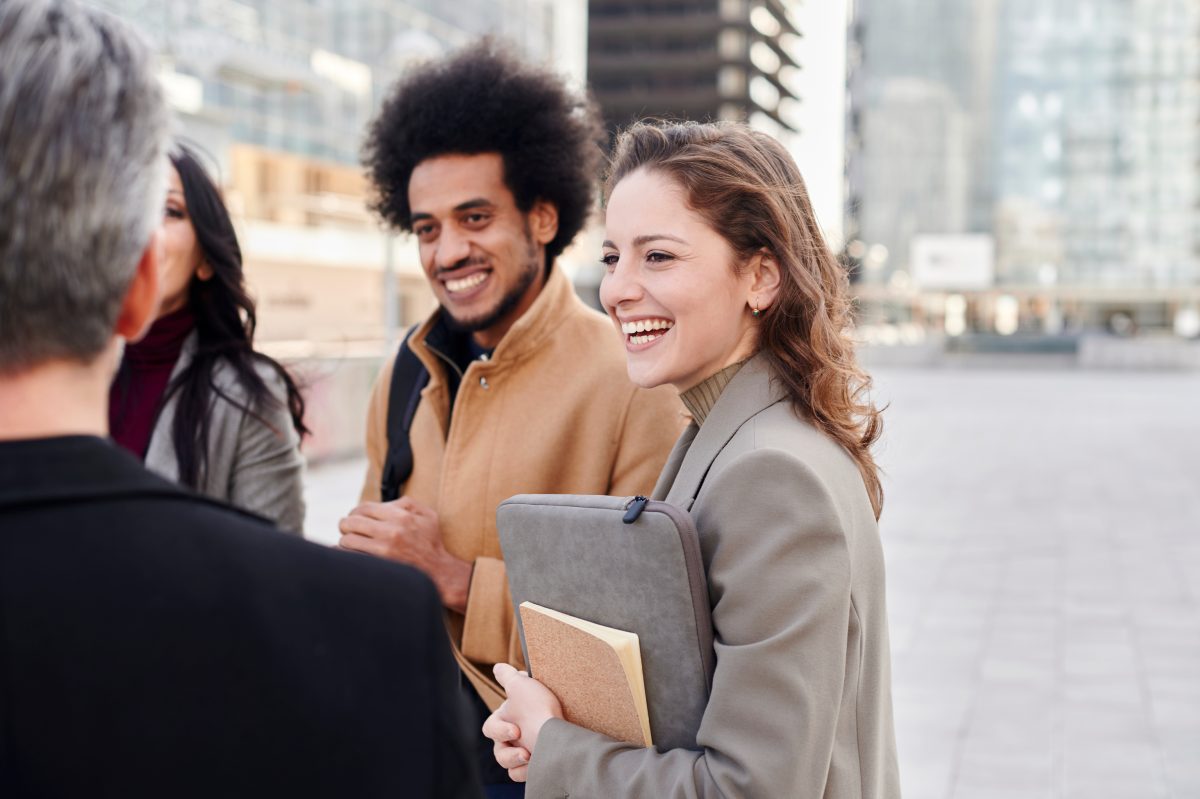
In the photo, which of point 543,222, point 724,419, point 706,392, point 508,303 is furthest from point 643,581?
point 543,222

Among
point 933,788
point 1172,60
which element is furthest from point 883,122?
point 933,788

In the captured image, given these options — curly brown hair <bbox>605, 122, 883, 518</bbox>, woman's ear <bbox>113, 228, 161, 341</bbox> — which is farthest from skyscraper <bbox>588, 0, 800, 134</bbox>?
woman's ear <bbox>113, 228, 161, 341</bbox>

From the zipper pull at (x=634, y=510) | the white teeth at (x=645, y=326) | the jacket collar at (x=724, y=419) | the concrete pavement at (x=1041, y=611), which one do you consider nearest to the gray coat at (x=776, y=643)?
the jacket collar at (x=724, y=419)

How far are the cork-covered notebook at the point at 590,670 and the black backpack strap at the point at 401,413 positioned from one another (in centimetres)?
91

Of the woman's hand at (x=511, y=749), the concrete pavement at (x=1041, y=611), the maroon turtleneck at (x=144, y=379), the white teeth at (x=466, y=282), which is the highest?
the white teeth at (x=466, y=282)

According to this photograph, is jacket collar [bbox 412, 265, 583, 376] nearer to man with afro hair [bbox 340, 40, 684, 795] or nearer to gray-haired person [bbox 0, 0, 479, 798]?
man with afro hair [bbox 340, 40, 684, 795]

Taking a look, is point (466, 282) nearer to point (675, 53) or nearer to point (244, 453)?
point (244, 453)

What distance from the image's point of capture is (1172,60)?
252 ft

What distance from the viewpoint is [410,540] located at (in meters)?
2.21

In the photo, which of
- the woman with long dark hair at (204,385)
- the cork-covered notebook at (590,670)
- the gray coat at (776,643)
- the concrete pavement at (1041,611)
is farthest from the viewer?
the concrete pavement at (1041,611)

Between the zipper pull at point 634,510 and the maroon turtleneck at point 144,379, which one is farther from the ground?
the maroon turtleneck at point 144,379

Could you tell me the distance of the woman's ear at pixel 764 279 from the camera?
1.78 m

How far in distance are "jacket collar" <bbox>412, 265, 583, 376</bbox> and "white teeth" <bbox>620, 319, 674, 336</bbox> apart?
20.9 inches

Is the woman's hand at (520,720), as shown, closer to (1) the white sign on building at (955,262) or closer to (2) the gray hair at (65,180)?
(2) the gray hair at (65,180)
